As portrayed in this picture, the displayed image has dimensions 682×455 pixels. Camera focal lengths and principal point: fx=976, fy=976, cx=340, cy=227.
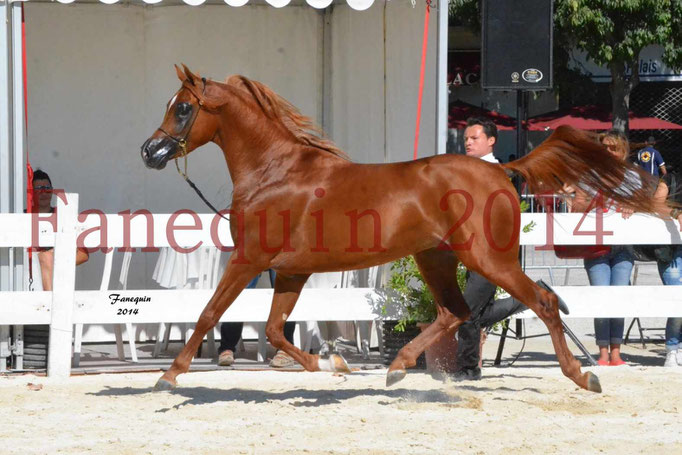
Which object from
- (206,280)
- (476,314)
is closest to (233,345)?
(206,280)

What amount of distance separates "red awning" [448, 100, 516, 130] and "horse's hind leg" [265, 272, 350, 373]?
13690 mm

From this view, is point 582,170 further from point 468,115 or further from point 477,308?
point 468,115

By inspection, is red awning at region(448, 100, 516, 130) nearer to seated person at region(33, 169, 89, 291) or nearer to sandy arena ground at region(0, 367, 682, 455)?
seated person at region(33, 169, 89, 291)

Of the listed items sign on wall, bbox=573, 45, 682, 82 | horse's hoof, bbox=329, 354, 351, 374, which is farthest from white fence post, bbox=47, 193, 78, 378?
sign on wall, bbox=573, 45, 682, 82

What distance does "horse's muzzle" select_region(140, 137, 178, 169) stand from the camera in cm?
548

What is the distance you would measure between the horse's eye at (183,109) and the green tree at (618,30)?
43.0 ft

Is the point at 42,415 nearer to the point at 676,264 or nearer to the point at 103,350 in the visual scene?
the point at 103,350

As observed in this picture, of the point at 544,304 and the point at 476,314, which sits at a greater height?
the point at 544,304

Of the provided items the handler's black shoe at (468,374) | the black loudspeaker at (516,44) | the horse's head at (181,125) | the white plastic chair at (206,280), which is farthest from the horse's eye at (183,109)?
the black loudspeaker at (516,44)

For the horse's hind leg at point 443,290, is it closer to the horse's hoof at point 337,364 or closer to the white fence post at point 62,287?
the horse's hoof at point 337,364

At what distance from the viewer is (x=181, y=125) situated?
5520 mm

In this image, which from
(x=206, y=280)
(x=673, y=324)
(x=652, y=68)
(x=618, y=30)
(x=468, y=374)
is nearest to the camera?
(x=468, y=374)

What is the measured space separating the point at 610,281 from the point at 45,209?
176 inches

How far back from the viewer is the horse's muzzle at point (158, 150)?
5.48 m
